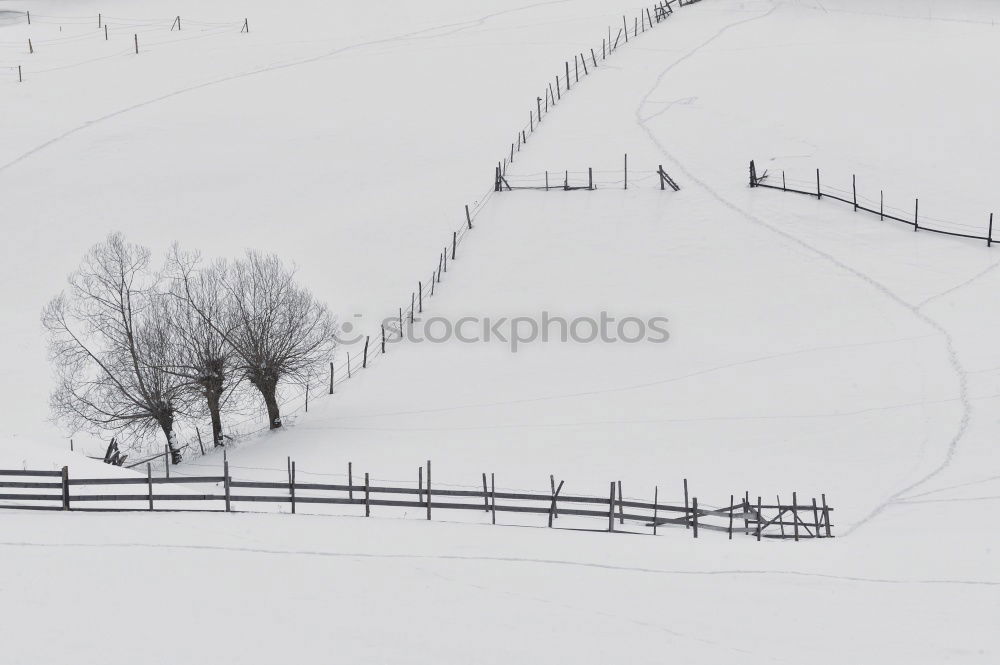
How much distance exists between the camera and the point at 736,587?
84.5 ft

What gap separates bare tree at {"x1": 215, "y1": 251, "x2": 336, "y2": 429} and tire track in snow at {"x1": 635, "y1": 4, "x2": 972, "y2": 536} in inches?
704

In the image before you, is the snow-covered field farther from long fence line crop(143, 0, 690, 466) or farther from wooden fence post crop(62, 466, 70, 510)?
long fence line crop(143, 0, 690, 466)

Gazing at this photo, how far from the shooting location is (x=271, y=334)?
132 ft

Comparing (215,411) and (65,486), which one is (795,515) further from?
(215,411)

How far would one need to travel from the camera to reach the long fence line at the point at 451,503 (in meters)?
27.5

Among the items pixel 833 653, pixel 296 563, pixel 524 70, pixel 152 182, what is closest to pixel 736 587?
pixel 833 653

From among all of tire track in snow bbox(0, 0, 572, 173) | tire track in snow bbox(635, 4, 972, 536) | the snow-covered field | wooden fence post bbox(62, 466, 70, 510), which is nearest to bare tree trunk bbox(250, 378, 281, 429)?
the snow-covered field

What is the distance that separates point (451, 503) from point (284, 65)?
45654 mm

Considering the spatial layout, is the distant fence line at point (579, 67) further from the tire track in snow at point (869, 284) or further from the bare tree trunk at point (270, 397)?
the bare tree trunk at point (270, 397)

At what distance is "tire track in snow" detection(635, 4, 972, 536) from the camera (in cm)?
3262

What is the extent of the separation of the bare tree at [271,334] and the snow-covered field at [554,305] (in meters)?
1.98

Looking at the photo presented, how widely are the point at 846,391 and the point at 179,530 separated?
21557mm

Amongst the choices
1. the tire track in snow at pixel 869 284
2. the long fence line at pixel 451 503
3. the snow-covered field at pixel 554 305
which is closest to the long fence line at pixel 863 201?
the snow-covered field at pixel 554 305

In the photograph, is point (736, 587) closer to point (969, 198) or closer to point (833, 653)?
point (833, 653)
